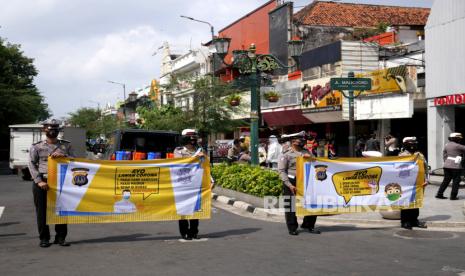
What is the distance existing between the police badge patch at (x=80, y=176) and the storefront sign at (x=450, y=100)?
1489 cm

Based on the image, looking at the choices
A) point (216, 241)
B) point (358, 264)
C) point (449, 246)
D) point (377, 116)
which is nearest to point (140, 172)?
point (216, 241)

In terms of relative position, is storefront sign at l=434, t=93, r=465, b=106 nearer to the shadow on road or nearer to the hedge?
the hedge

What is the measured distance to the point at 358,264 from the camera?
22.9 feet

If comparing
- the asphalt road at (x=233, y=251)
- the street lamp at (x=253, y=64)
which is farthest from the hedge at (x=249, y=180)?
the asphalt road at (x=233, y=251)

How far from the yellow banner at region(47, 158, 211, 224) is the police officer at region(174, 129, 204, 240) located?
0.11 m

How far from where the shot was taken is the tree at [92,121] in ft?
219

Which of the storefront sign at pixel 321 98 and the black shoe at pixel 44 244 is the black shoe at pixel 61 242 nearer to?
the black shoe at pixel 44 244

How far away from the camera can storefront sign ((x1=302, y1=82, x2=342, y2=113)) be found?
31.0m

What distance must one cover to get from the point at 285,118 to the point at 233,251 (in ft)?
98.7

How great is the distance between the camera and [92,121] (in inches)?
3260

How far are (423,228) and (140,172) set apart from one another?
4982mm

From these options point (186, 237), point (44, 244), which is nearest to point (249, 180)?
point (186, 237)

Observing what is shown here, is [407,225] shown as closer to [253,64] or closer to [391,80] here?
[253,64]

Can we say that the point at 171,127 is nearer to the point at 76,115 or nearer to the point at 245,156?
the point at 245,156
